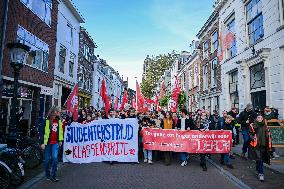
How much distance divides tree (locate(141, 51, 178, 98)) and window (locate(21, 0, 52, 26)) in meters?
36.4

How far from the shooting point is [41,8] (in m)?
17.3

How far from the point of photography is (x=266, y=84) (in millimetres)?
13656

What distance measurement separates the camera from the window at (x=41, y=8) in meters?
15.6

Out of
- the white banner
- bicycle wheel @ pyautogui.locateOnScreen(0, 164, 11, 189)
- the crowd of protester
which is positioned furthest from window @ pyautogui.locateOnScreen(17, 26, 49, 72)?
bicycle wheel @ pyautogui.locateOnScreen(0, 164, 11, 189)

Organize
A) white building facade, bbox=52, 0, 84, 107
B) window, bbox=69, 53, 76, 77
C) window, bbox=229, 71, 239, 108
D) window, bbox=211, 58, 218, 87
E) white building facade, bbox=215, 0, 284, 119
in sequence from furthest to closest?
1. window, bbox=69, 53, 76, 77
2. window, bbox=211, 58, 218, 87
3. white building facade, bbox=52, 0, 84, 107
4. window, bbox=229, 71, 239, 108
5. white building facade, bbox=215, 0, 284, 119

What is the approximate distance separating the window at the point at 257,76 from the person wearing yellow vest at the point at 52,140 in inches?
442

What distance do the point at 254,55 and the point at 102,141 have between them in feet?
32.3

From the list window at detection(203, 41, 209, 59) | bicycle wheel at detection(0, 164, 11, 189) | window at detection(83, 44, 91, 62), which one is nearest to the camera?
bicycle wheel at detection(0, 164, 11, 189)

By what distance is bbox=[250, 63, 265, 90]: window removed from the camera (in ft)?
47.6

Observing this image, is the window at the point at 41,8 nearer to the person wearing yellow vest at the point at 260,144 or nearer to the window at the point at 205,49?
the person wearing yellow vest at the point at 260,144

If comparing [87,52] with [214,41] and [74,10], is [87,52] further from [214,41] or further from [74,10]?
[214,41]

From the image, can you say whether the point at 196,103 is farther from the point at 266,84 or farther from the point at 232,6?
the point at 266,84

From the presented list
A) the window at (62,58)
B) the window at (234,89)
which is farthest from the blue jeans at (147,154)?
the window at (62,58)

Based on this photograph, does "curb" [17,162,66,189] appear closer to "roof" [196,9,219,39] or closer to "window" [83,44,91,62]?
"roof" [196,9,219,39]
